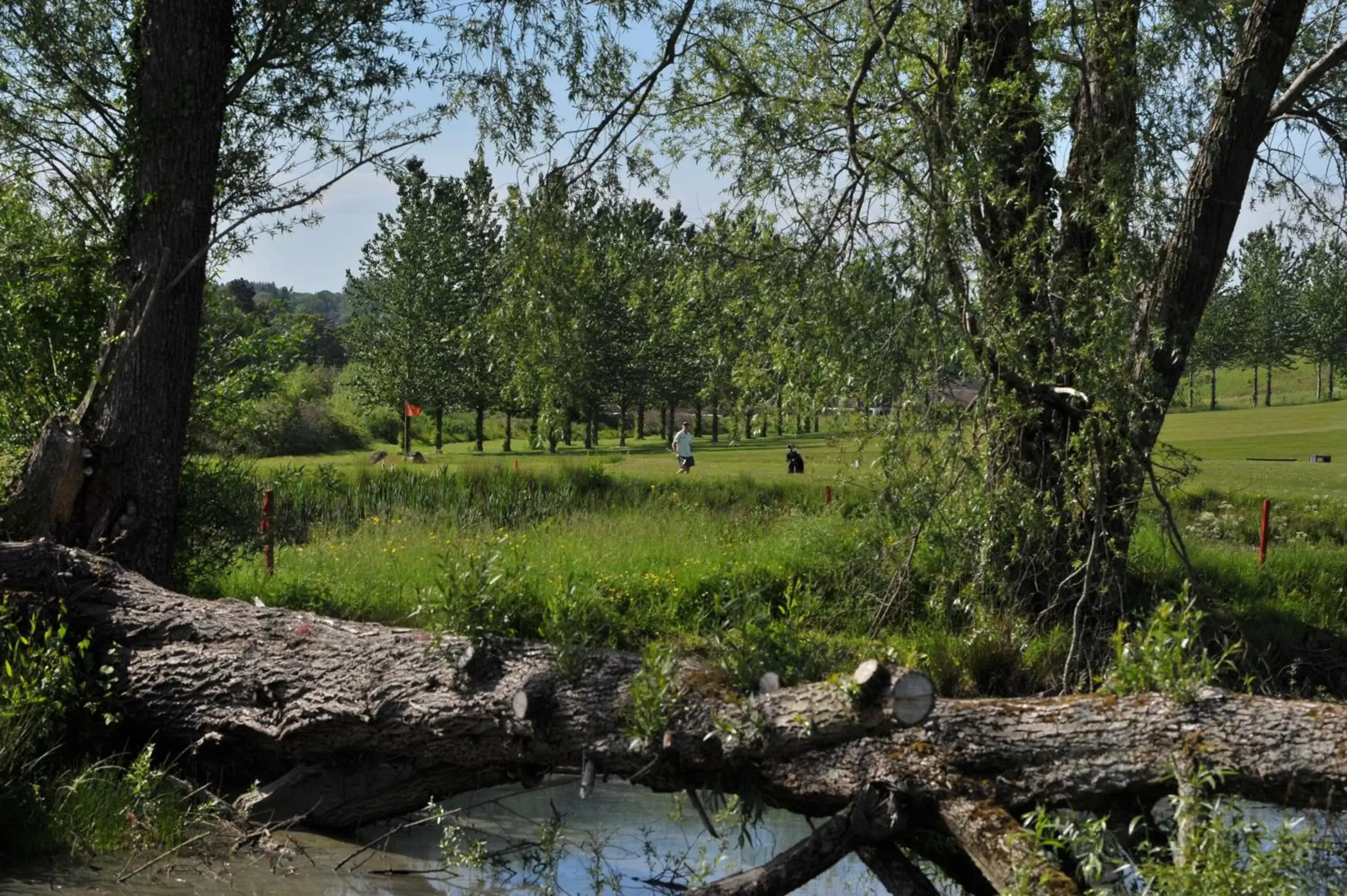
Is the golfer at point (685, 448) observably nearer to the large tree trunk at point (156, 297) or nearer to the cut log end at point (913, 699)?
the large tree trunk at point (156, 297)

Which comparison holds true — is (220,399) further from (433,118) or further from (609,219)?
(609,219)

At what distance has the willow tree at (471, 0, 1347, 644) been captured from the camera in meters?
8.25

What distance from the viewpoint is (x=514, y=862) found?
7.51 metres

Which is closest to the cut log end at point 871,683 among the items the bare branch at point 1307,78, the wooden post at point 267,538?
the bare branch at point 1307,78

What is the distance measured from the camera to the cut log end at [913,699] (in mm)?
5414

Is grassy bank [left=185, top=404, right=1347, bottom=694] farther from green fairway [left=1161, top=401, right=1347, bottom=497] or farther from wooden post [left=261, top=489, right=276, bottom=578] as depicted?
green fairway [left=1161, top=401, right=1347, bottom=497]

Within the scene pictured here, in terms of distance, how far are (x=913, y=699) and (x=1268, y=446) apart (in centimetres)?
3932

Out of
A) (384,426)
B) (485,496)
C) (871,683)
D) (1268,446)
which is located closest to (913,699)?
(871,683)

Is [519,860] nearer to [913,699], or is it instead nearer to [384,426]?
[913,699]

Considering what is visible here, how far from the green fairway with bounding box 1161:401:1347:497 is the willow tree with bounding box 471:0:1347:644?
39.9 inches

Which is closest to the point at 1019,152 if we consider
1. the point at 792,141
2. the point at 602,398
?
the point at 792,141

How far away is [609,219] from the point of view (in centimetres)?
902

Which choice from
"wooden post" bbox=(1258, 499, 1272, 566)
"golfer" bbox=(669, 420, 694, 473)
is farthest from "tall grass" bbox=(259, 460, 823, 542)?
"golfer" bbox=(669, 420, 694, 473)

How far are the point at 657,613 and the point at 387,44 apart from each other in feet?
18.3
